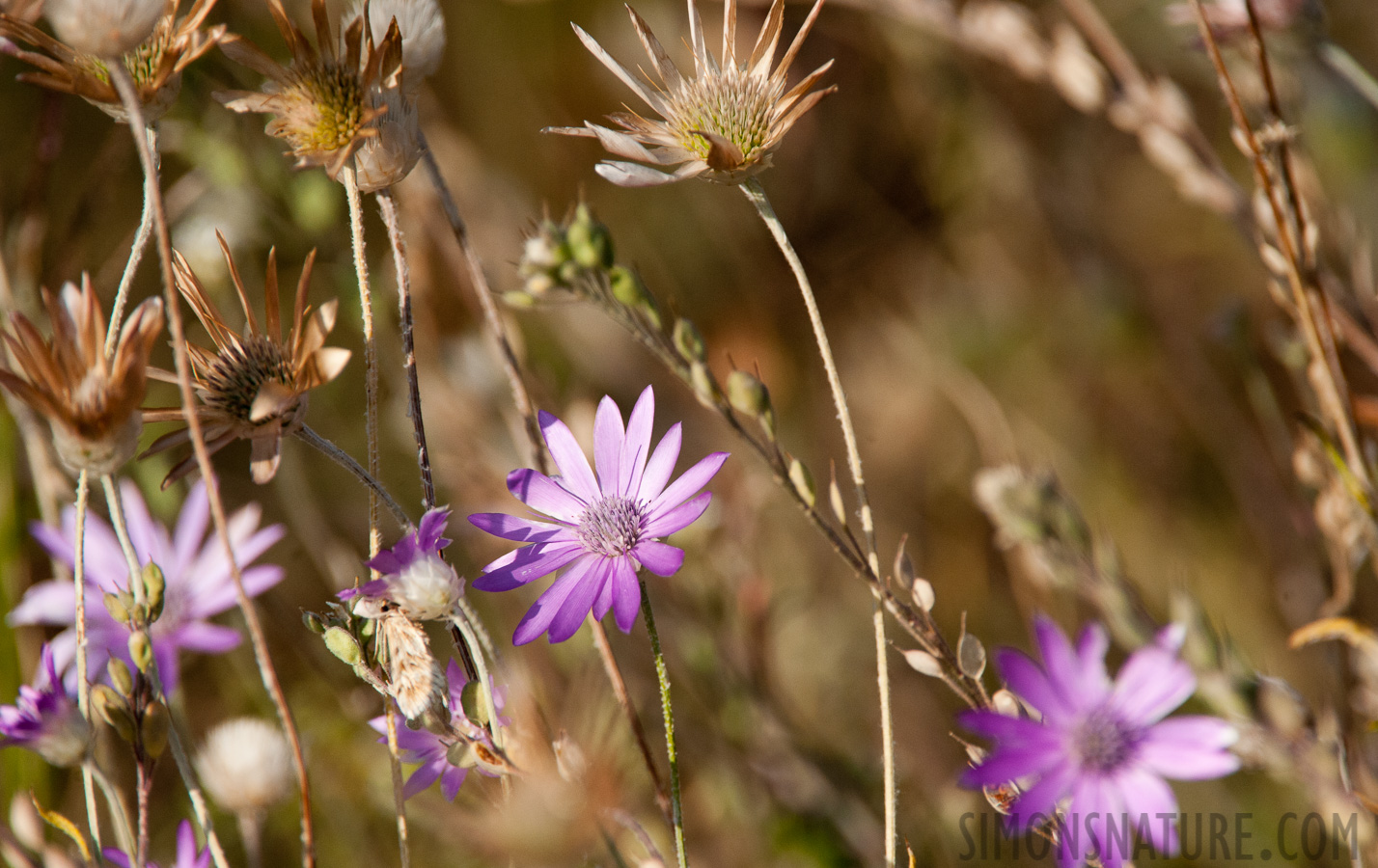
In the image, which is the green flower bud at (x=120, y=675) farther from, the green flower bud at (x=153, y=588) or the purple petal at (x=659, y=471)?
the purple petal at (x=659, y=471)

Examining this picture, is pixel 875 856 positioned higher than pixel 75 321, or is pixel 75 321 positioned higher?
pixel 75 321

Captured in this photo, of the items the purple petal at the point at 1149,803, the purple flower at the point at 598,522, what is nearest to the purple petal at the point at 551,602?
the purple flower at the point at 598,522

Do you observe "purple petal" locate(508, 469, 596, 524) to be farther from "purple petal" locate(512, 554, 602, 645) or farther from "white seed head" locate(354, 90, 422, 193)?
"white seed head" locate(354, 90, 422, 193)

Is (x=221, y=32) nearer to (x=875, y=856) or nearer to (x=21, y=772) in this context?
(x=21, y=772)

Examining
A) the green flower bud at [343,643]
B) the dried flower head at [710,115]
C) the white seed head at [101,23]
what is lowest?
the green flower bud at [343,643]

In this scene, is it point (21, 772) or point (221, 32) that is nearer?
point (221, 32)

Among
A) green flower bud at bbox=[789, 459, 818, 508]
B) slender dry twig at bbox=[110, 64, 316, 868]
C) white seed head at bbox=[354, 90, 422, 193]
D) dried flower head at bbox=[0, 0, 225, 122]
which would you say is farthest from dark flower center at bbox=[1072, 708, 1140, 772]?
dried flower head at bbox=[0, 0, 225, 122]

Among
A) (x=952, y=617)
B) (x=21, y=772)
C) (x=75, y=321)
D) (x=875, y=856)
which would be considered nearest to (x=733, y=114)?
(x=75, y=321)
